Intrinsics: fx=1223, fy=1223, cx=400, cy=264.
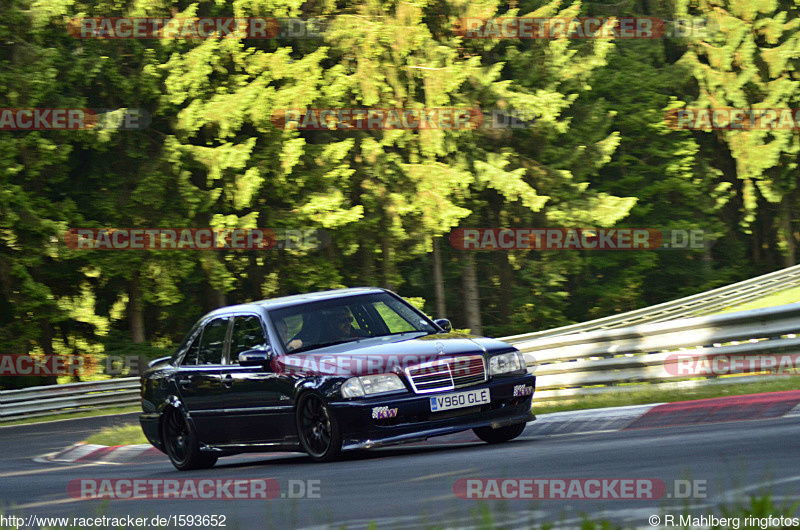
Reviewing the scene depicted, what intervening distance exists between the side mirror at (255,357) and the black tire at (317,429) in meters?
0.63

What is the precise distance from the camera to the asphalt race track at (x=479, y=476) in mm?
5844

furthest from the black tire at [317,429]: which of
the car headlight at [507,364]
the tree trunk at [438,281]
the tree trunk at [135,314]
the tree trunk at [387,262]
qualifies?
the tree trunk at [438,281]

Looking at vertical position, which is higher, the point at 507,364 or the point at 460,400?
the point at 507,364

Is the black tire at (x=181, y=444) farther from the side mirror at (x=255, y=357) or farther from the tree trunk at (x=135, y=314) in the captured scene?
the tree trunk at (x=135, y=314)

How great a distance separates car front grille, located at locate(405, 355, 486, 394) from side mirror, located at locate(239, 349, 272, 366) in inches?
55.0

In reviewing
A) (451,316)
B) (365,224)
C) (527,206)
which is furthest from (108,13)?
(451,316)

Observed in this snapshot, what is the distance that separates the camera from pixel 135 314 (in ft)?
116

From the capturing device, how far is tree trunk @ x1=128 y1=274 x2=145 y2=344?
34906mm

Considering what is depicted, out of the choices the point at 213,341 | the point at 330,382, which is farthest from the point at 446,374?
the point at 213,341

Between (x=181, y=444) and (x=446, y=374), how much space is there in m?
3.16

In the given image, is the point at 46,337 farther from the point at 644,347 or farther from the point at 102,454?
the point at 644,347

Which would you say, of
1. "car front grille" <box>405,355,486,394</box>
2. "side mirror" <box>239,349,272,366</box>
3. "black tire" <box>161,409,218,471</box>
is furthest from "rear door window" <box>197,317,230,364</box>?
"car front grille" <box>405,355,486,394</box>

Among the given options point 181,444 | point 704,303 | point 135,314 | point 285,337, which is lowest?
point 704,303

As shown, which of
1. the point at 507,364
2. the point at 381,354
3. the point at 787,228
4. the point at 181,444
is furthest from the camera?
the point at 787,228
